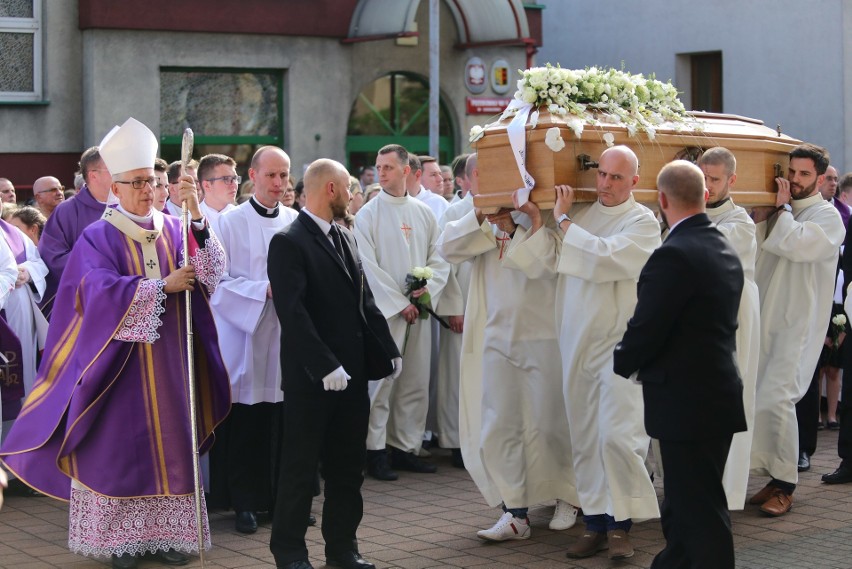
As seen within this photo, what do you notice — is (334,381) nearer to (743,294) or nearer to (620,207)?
(620,207)

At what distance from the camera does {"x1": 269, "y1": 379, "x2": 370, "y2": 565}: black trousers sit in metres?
6.60

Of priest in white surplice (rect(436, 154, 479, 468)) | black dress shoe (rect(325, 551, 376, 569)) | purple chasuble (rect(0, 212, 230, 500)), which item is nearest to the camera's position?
black dress shoe (rect(325, 551, 376, 569))

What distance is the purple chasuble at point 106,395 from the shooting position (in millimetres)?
6988

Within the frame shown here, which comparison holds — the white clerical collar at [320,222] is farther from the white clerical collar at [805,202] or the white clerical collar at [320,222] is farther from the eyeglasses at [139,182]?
the white clerical collar at [805,202]

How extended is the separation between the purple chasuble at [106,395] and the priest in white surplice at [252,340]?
0.81m

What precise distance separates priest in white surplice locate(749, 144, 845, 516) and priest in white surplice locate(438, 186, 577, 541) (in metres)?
1.47

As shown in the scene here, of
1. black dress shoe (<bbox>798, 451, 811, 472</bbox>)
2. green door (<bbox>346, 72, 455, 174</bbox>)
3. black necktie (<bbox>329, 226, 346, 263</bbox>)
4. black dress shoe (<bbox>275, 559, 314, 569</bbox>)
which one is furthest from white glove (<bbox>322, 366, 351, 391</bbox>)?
green door (<bbox>346, 72, 455, 174</bbox>)

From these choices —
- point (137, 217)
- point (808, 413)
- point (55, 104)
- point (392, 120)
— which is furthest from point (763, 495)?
point (392, 120)

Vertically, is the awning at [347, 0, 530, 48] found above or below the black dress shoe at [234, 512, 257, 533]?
above

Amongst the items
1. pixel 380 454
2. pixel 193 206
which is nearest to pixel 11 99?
pixel 380 454

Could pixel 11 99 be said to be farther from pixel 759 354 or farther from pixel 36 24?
pixel 759 354

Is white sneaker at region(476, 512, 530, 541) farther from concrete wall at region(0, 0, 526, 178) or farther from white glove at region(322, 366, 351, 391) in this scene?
concrete wall at region(0, 0, 526, 178)

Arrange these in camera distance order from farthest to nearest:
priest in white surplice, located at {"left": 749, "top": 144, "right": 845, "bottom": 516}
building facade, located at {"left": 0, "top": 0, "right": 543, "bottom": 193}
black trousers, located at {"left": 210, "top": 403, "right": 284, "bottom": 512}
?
1. building facade, located at {"left": 0, "top": 0, "right": 543, "bottom": 193}
2. priest in white surplice, located at {"left": 749, "top": 144, "right": 845, "bottom": 516}
3. black trousers, located at {"left": 210, "top": 403, "right": 284, "bottom": 512}

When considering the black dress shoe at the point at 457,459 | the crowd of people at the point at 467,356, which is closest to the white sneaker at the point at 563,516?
the crowd of people at the point at 467,356
